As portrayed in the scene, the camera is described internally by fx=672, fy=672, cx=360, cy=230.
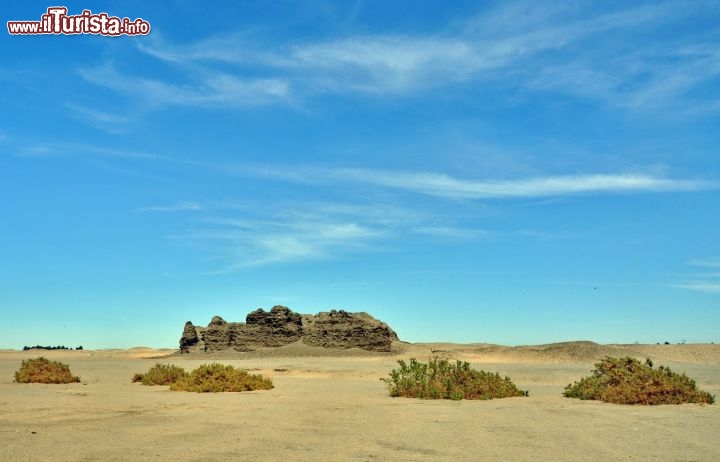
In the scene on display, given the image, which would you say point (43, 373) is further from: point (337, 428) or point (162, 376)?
point (337, 428)

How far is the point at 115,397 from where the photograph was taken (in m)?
22.2

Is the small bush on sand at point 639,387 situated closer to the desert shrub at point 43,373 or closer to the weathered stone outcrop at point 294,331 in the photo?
the desert shrub at point 43,373

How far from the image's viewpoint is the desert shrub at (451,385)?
70.6ft

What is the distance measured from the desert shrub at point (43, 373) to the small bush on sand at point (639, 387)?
73.3 ft

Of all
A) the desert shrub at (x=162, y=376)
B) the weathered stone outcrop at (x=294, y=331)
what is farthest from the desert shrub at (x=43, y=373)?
the weathered stone outcrop at (x=294, y=331)

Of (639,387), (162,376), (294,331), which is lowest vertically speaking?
(639,387)

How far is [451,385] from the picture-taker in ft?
71.3

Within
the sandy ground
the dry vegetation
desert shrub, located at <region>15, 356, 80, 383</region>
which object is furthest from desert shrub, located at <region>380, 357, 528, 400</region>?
desert shrub, located at <region>15, 356, 80, 383</region>

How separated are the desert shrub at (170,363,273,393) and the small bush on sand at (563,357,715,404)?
11.8m

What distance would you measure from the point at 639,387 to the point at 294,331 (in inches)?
1919

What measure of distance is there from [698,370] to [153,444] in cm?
3258

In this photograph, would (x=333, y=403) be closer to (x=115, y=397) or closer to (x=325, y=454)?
(x=115, y=397)

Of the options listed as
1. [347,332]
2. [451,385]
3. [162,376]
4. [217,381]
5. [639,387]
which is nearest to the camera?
[639,387]

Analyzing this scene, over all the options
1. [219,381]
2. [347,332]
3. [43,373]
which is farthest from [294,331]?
[219,381]
